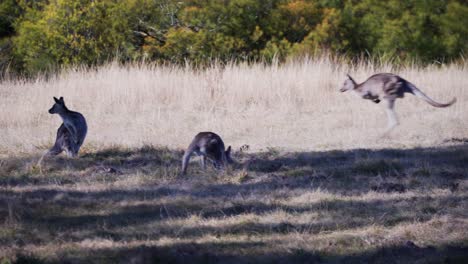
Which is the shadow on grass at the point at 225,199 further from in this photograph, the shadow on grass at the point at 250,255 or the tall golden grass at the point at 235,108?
the tall golden grass at the point at 235,108

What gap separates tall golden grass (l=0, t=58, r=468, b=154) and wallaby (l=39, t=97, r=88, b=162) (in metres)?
0.96

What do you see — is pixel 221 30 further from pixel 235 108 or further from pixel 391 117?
pixel 391 117

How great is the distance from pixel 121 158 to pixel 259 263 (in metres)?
4.97

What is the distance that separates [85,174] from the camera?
9.61 meters

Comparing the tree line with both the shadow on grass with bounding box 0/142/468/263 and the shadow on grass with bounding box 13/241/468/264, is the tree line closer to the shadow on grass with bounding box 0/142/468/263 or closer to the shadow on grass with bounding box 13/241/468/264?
the shadow on grass with bounding box 0/142/468/263

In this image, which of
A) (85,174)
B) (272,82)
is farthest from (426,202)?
(272,82)

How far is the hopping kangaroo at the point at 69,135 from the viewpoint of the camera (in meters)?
10.6

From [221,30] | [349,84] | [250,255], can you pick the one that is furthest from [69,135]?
[221,30]

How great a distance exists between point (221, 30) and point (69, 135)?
1604 centimetres

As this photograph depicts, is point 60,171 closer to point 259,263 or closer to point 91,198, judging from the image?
point 91,198

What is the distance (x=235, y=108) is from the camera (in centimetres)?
1567

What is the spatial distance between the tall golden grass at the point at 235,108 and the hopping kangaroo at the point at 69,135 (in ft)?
3.16

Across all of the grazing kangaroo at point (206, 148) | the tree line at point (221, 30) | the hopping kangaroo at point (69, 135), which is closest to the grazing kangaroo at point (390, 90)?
the grazing kangaroo at point (206, 148)

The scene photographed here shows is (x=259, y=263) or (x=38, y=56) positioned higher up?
(x=38, y=56)
